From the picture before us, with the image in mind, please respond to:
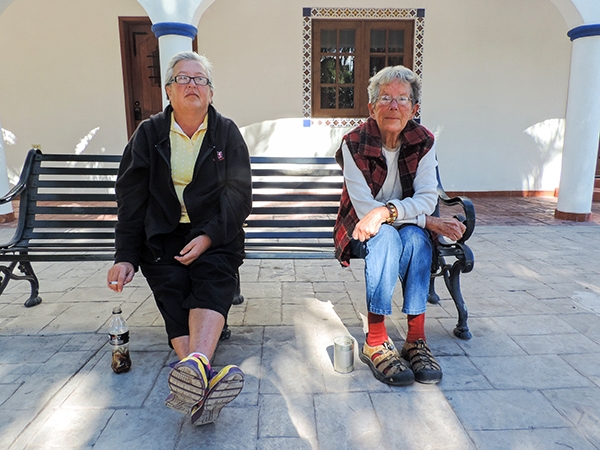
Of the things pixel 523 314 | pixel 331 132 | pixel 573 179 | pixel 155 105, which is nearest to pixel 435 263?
pixel 523 314

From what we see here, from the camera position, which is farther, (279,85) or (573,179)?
(279,85)

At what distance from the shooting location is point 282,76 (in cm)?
660

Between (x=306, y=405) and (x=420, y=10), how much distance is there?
637 cm

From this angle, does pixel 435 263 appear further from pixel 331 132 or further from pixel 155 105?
pixel 155 105

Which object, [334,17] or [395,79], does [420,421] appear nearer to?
[395,79]

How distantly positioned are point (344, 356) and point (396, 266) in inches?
18.9

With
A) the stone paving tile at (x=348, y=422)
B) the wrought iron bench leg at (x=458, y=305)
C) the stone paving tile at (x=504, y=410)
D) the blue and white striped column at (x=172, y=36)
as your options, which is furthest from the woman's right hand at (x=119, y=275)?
the blue and white striped column at (x=172, y=36)

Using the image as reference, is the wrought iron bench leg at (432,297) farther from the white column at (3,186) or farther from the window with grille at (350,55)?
the white column at (3,186)

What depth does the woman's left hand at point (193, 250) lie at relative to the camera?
77.5 inches

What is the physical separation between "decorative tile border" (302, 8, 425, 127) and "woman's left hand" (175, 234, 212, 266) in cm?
503

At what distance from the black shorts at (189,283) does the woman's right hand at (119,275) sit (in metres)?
0.10

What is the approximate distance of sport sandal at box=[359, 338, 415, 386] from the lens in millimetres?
1954

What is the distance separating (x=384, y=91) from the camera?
7.05 feet

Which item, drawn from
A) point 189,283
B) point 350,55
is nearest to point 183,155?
point 189,283
